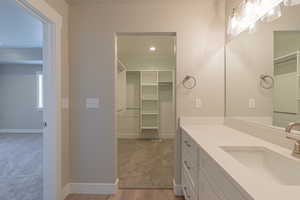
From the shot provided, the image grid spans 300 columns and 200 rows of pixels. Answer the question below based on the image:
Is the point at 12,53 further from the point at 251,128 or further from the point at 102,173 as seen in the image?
the point at 251,128

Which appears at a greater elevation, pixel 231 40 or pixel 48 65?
pixel 231 40

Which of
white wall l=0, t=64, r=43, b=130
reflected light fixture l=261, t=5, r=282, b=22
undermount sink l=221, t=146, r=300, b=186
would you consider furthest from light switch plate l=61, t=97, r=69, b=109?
white wall l=0, t=64, r=43, b=130

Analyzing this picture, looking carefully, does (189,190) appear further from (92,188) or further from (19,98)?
(19,98)

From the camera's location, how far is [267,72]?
1.68 metres

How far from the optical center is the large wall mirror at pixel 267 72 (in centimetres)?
133

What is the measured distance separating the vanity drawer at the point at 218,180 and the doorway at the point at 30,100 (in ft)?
5.44

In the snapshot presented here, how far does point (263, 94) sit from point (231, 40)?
35.3 inches

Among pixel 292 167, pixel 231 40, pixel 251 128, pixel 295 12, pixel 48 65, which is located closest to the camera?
pixel 292 167

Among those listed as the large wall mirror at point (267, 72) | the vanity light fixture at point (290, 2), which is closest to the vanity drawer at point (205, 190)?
the large wall mirror at point (267, 72)

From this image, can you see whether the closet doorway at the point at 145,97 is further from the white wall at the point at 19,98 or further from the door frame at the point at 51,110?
the white wall at the point at 19,98

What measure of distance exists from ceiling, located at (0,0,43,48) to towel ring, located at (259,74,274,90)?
113 inches

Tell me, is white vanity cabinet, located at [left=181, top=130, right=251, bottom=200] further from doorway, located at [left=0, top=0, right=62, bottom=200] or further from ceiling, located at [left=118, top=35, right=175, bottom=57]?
ceiling, located at [left=118, top=35, right=175, bottom=57]

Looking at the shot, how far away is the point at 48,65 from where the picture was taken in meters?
2.13

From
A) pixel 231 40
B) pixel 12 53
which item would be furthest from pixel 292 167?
pixel 12 53
